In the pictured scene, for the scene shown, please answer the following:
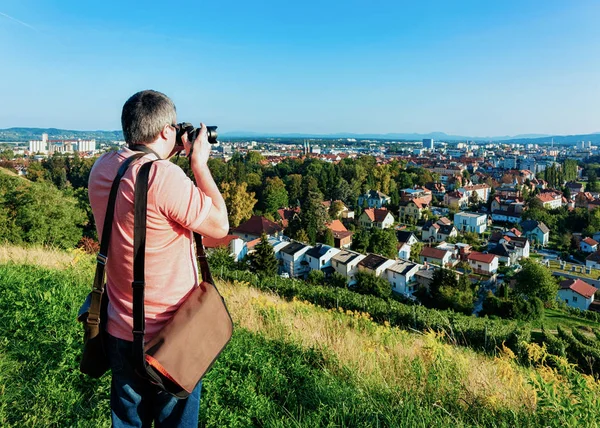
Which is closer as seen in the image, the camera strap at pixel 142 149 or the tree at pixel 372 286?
the camera strap at pixel 142 149

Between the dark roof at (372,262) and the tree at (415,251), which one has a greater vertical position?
the dark roof at (372,262)

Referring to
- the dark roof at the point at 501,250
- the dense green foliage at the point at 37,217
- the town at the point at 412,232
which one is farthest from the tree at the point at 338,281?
the dark roof at the point at 501,250

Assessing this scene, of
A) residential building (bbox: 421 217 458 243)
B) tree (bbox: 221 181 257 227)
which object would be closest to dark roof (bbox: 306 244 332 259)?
tree (bbox: 221 181 257 227)

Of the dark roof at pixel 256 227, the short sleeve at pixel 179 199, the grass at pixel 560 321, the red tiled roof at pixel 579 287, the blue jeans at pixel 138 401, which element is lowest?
the grass at pixel 560 321

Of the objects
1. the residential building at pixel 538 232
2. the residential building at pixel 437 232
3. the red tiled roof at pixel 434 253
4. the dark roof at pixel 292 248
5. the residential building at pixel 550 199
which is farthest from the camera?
the residential building at pixel 550 199

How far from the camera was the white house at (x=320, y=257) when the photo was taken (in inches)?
838

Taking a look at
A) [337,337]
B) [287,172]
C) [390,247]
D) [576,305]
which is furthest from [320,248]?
[287,172]

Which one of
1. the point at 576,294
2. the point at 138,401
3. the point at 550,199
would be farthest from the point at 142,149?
the point at 550,199

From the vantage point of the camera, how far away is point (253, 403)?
1.93m

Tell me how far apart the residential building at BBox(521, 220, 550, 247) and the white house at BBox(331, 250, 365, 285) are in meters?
19.1

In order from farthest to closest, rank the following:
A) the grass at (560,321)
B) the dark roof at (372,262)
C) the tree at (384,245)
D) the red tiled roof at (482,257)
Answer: the tree at (384,245)
the red tiled roof at (482,257)
the dark roof at (372,262)
the grass at (560,321)

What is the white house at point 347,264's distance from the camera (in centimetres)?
2080

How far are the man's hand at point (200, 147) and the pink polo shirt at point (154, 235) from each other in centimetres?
9

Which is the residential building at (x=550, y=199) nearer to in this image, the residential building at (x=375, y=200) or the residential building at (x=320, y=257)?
the residential building at (x=375, y=200)
